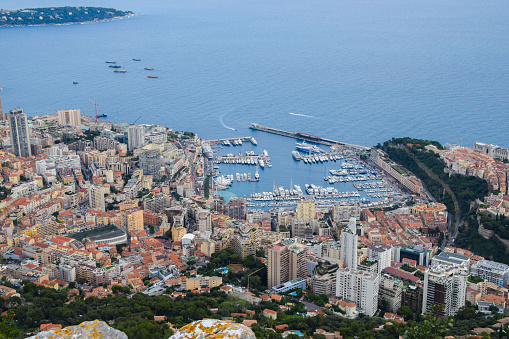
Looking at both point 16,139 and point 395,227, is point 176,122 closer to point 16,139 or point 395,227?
point 16,139

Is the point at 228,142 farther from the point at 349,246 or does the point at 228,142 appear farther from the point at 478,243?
the point at 349,246

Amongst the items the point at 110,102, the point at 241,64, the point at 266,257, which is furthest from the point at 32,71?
the point at 266,257

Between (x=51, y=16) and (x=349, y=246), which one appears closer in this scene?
(x=349, y=246)

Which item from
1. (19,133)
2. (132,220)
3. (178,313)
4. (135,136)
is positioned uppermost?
(19,133)

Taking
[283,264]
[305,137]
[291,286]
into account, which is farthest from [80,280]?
[305,137]

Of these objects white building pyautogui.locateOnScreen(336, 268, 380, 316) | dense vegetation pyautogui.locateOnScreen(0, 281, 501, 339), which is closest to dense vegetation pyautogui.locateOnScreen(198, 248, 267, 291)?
dense vegetation pyautogui.locateOnScreen(0, 281, 501, 339)

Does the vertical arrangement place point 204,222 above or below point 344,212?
above

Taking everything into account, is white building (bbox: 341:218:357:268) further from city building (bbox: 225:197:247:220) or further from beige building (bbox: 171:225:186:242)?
city building (bbox: 225:197:247:220)

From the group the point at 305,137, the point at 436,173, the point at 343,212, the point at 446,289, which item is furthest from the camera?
the point at 305,137

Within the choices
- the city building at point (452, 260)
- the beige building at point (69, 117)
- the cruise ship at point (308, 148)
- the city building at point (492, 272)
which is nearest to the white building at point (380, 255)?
the city building at point (452, 260)
